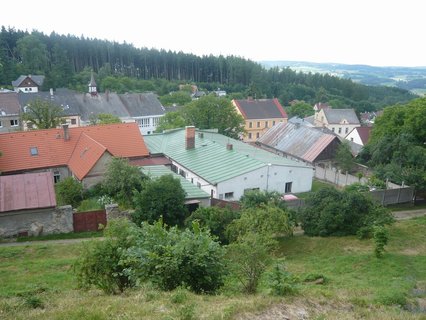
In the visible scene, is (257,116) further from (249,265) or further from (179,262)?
(179,262)

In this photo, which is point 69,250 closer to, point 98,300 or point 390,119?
point 98,300

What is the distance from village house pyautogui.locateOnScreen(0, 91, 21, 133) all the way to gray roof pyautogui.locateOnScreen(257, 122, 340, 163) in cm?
3489

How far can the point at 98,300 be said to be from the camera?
34.1 feet

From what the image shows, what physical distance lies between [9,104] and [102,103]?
13.9 metres

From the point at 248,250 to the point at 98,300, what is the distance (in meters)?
4.63

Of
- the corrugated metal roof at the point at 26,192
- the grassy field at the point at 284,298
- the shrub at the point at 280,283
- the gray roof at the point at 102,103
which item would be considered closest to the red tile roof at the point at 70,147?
the corrugated metal roof at the point at 26,192

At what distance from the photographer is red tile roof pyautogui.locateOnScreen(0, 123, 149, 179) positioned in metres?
32.8

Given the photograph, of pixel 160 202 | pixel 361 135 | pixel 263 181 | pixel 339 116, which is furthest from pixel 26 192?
pixel 339 116

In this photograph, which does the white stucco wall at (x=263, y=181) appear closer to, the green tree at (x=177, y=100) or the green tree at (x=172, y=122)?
the green tree at (x=172, y=122)

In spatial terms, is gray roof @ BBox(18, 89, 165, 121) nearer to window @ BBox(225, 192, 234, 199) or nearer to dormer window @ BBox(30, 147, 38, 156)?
dormer window @ BBox(30, 147, 38, 156)

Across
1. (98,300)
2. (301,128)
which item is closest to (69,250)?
(98,300)

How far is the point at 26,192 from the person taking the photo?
2441 cm

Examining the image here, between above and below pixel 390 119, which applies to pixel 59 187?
below

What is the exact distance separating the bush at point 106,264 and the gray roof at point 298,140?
34.1m
